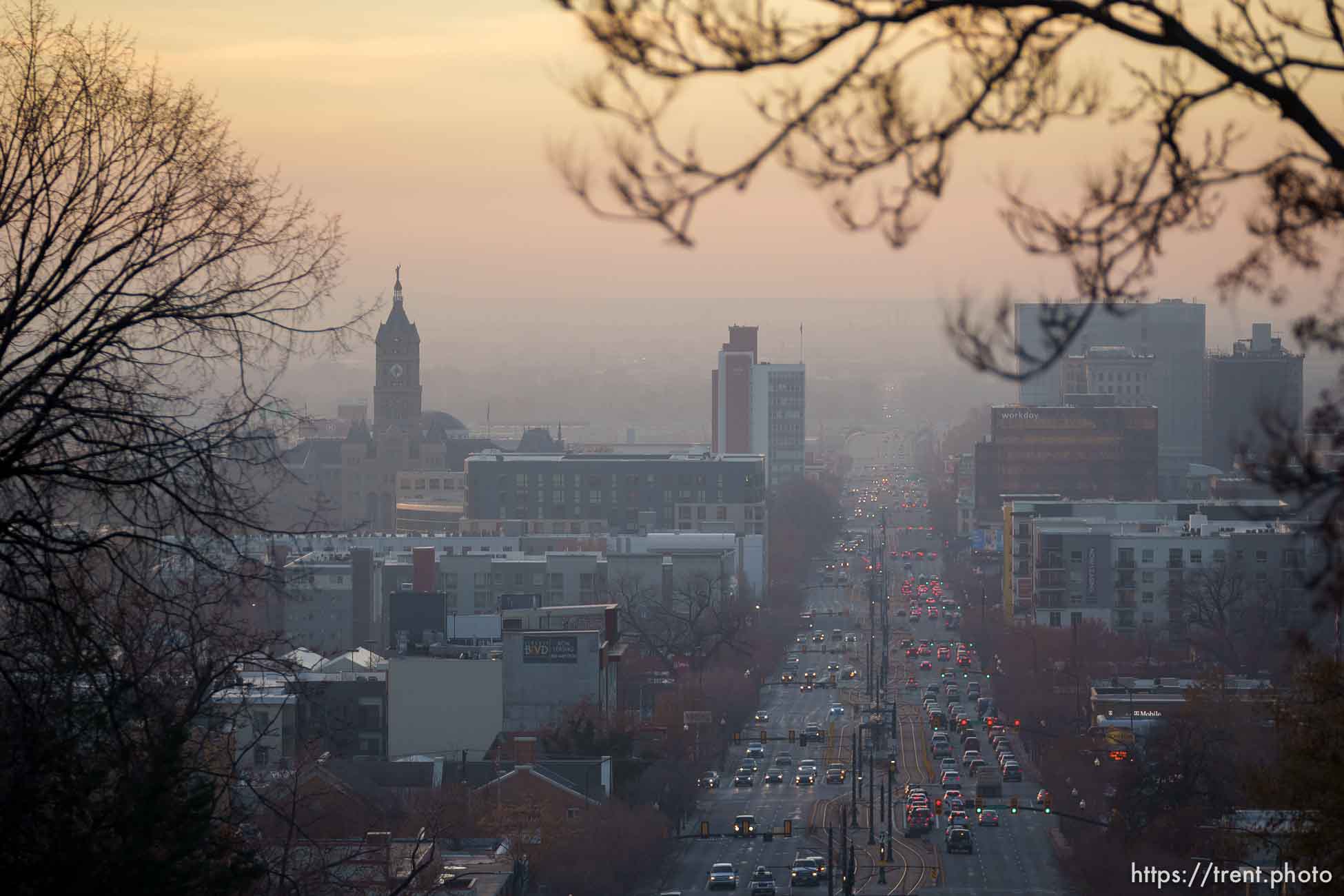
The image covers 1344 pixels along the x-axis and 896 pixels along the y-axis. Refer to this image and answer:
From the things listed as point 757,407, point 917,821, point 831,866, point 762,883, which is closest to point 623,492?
point 757,407

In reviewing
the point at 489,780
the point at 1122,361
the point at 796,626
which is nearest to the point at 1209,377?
the point at 1122,361

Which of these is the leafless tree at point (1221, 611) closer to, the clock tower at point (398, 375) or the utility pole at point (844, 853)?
the utility pole at point (844, 853)

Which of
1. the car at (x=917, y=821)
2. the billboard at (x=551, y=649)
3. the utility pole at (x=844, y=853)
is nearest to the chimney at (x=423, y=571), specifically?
the billboard at (x=551, y=649)

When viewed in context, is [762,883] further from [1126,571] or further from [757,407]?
[757,407]

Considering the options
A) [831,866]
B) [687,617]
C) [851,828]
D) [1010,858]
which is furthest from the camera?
[687,617]

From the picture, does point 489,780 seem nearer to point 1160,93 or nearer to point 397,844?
point 397,844
